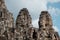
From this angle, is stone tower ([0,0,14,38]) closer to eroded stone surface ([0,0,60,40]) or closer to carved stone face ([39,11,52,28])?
eroded stone surface ([0,0,60,40])

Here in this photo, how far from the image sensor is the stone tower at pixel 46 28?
65188 millimetres

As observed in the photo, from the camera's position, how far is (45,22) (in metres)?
69.8

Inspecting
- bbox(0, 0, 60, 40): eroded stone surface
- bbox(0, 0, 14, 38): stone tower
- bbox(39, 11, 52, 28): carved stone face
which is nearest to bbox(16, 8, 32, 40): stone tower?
bbox(0, 0, 60, 40): eroded stone surface

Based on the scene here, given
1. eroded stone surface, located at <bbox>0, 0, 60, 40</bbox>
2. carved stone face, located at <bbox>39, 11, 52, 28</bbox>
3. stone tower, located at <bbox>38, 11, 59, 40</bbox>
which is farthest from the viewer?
carved stone face, located at <bbox>39, 11, 52, 28</bbox>

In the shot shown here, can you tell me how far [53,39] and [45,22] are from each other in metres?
7.00

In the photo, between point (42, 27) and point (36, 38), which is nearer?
point (36, 38)

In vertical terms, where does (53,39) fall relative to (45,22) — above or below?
below

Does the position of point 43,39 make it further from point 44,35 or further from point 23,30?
point 23,30

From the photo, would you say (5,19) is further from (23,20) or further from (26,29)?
(26,29)

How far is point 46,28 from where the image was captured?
6794 centimetres

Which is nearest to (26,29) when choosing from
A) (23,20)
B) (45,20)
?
(23,20)

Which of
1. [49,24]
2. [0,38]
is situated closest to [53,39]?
[49,24]

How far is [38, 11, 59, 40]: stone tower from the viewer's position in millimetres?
65188

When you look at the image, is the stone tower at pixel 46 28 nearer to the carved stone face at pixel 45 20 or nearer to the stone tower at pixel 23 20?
the carved stone face at pixel 45 20
